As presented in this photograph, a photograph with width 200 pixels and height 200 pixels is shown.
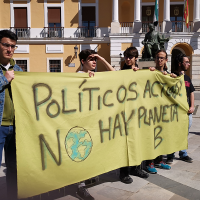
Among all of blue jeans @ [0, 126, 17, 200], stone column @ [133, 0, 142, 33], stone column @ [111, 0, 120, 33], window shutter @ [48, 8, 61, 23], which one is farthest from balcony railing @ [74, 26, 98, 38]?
blue jeans @ [0, 126, 17, 200]

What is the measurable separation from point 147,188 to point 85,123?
3.65 feet

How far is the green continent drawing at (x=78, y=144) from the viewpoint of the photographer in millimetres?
2572

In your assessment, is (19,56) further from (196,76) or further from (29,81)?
(29,81)

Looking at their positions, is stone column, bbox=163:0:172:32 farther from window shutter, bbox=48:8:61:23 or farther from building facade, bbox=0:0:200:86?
window shutter, bbox=48:8:61:23

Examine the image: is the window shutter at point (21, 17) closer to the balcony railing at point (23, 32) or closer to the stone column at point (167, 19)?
the balcony railing at point (23, 32)

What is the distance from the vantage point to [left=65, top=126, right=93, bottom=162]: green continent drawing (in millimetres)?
2572

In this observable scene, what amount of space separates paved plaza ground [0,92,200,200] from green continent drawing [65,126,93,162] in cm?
52

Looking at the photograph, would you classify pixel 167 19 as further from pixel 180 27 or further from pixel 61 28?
pixel 61 28

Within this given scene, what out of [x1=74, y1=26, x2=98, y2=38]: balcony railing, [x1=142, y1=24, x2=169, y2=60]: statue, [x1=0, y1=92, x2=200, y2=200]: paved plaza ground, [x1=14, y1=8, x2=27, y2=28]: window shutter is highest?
[x1=14, y1=8, x2=27, y2=28]: window shutter

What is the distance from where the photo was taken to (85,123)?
269 cm

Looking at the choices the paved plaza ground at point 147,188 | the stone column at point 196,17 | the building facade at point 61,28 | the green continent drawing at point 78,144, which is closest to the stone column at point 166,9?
the building facade at point 61,28

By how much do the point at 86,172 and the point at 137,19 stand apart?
63.9ft

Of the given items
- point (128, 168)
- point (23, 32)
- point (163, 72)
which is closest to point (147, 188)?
point (128, 168)

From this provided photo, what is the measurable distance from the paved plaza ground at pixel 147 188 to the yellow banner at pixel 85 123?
0.93 ft
